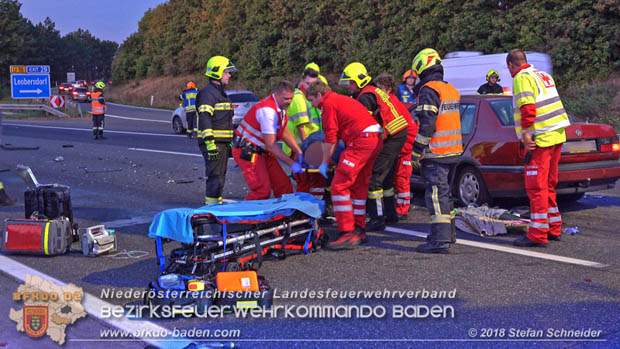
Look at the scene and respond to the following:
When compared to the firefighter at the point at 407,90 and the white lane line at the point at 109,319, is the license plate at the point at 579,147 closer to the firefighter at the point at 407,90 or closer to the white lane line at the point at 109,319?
the firefighter at the point at 407,90

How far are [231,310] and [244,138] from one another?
2.75 m

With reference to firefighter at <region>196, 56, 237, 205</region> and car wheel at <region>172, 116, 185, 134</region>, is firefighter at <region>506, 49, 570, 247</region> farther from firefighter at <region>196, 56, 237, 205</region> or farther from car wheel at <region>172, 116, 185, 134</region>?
car wheel at <region>172, 116, 185, 134</region>

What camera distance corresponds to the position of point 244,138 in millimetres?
7219

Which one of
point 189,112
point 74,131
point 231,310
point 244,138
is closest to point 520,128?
point 244,138

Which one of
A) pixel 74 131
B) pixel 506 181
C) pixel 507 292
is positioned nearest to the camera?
pixel 507 292

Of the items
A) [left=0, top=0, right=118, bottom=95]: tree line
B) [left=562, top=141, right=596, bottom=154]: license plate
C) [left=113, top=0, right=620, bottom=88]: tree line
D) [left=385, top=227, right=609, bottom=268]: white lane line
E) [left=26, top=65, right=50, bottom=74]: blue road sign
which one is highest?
[left=0, top=0, right=118, bottom=95]: tree line

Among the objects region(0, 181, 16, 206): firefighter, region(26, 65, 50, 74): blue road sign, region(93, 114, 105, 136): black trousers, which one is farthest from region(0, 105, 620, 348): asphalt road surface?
region(26, 65, 50, 74): blue road sign

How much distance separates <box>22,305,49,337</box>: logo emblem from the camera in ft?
14.9

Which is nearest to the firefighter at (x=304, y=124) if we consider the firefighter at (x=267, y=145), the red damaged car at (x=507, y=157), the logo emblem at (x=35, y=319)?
the firefighter at (x=267, y=145)

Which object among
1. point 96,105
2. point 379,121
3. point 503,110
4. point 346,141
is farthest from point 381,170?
point 96,105

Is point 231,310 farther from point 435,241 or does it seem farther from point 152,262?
point 435,241

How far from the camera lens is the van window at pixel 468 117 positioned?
8641mm

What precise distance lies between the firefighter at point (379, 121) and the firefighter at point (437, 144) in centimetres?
64

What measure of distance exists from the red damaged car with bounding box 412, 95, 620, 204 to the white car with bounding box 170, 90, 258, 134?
49.0ft
